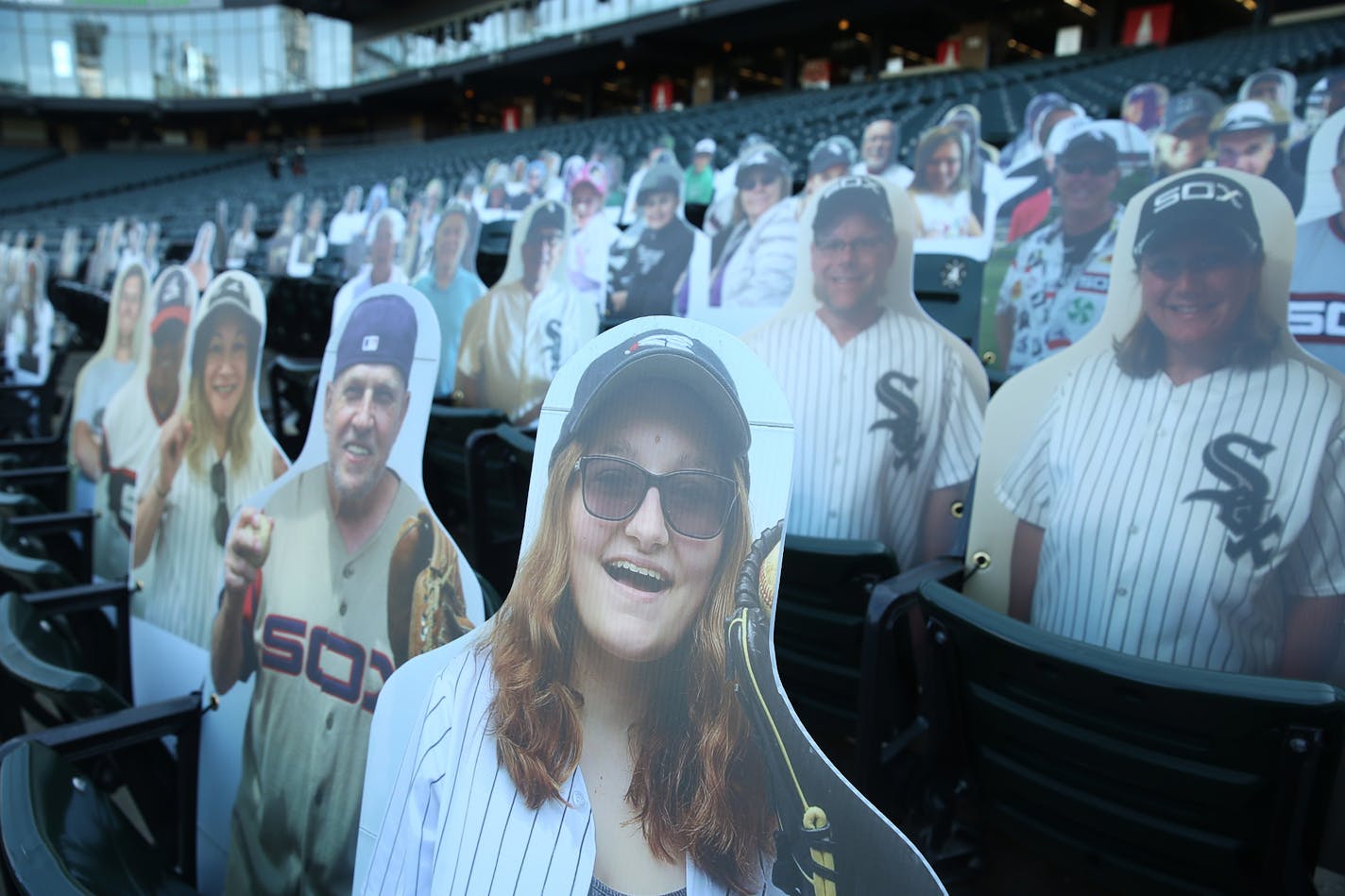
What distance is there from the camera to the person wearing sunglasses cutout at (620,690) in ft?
2.33

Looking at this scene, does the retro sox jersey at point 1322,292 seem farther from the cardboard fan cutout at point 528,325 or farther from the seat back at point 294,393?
the seat back at point 294,393

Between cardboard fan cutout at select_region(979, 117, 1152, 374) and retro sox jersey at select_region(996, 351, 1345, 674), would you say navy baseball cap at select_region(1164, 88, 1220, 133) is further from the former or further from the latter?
retro sox jersey at select_region(996, 351, 1345, 674)

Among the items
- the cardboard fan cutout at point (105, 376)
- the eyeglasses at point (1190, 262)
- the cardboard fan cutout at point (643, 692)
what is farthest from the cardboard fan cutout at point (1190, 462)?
the cardboard fan cutout at point (105, 376)

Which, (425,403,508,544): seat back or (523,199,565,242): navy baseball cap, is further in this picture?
(523,199,565,242): navy baseball cap

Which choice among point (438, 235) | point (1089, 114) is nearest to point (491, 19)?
point (1089, 114)

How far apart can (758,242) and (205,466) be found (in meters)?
2.21

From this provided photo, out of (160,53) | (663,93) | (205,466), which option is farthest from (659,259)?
(160,53)

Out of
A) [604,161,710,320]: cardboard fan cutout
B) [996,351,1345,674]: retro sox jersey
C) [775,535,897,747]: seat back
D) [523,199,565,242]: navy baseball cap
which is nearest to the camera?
[996,351,1345,674]: retro sox jersey

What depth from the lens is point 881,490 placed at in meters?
1.88

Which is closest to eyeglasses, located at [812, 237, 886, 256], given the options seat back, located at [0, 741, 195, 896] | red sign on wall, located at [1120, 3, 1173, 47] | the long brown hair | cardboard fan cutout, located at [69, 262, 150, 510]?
the long brown hair

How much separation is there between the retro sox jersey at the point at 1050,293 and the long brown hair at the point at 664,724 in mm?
2398

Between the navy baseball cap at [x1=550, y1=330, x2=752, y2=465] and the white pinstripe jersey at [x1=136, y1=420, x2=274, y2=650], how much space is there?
112cm

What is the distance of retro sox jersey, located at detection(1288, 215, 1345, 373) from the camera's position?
1.97 meters

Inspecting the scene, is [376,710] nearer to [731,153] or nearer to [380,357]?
[380,357]
